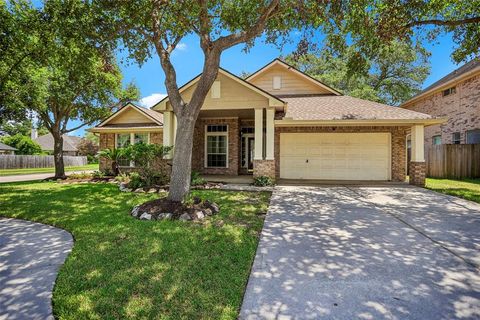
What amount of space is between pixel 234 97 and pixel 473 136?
14.4 m

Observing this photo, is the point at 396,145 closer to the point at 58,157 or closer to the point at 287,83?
the point at 287,83

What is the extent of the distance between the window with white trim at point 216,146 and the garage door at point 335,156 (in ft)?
11.1

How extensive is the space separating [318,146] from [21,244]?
38.5 ft

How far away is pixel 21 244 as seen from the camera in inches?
176

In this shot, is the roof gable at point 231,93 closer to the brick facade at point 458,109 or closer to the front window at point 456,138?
the brick facade at point 458,109

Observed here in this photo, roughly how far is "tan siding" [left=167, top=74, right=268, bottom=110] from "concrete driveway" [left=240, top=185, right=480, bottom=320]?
222 inches

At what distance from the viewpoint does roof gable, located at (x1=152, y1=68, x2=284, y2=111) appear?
10.9 metres

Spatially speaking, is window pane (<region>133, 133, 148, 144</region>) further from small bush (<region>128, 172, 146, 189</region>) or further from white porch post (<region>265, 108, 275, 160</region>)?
white porch post (<region>265, 108, 275, 160</region>)

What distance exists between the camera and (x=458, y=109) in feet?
51.8

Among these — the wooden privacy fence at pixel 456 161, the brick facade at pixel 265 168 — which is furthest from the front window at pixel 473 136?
the brick facade at pixel 265 168

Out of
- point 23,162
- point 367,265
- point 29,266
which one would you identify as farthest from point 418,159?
point 23,162

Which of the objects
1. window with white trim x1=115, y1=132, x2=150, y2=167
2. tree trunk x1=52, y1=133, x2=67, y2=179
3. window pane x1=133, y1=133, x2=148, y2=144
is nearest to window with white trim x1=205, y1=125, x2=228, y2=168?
window with white trim x1=115, y1=132, x2=150, y2=167

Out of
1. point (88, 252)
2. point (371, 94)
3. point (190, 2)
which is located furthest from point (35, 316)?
point (371, 94)

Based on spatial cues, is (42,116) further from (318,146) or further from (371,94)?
(371,94)
